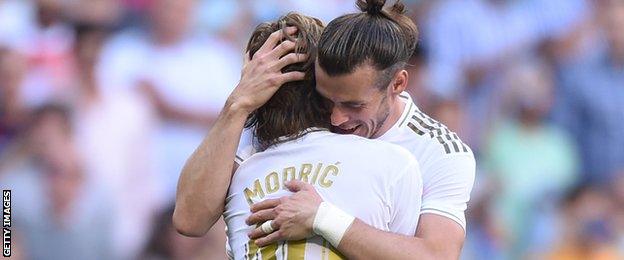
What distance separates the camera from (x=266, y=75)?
322 cm

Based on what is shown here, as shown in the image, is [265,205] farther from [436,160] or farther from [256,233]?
[436,160]

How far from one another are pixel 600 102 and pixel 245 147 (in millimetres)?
3791

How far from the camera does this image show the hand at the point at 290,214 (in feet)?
10.1

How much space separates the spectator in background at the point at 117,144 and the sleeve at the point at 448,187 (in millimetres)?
2950

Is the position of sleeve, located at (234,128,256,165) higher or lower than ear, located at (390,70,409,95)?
lower

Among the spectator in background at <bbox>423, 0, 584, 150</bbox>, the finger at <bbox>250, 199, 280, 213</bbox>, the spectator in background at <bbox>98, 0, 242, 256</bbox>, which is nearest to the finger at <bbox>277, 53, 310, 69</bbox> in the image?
the finger at <bbox>250, 199, 280, 213</bbox>

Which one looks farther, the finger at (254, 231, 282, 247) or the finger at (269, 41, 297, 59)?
the finger at (269, 41, 297, 59)

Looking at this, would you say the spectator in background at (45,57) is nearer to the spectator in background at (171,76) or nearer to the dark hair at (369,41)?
the spectator in background at (171,76)

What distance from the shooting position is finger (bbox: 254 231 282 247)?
3.09 meters

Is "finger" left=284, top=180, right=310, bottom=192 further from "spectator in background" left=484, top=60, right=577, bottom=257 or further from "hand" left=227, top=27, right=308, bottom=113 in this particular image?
"spectator in background" left=484, top=60, right=577, bottom=257

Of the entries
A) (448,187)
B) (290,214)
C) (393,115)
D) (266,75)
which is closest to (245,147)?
(266,75)

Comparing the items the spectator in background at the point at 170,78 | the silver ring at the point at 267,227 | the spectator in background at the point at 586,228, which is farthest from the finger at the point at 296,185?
the spectator in background at the point at 586,228

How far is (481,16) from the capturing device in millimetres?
6582

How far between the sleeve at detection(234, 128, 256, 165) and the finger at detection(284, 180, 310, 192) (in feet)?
0.67
